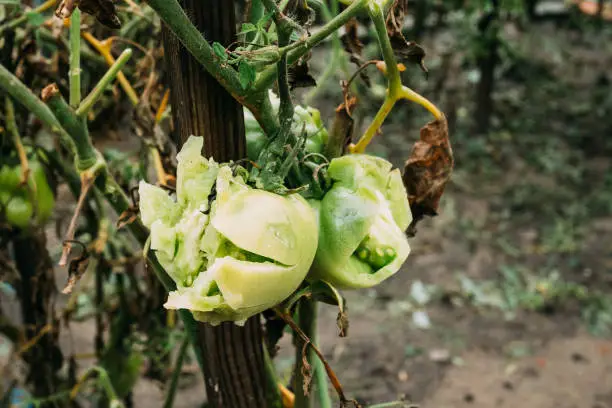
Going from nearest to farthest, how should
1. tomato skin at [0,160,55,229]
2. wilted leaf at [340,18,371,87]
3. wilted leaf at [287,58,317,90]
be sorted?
1. wilted leaf at [287,58,317,90]
2. wilted leaf at [340,18,371,87]
3. tomato skin at [0,160,55,229]

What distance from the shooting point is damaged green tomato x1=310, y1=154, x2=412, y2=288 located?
0.58 m

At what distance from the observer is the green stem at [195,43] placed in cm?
52

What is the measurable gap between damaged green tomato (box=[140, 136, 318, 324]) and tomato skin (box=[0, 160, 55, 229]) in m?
0.52

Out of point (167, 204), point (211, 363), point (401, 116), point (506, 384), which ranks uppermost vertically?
point (167, 204)

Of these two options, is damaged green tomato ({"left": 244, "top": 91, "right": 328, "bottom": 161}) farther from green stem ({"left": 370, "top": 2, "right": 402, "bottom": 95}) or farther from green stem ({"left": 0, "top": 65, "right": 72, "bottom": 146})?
green stem ({"left": 0, "top": 65, "right": 72, "bottom": 146})

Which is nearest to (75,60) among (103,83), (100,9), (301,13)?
(103,83)

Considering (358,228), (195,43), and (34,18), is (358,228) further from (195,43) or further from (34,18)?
(34,18)

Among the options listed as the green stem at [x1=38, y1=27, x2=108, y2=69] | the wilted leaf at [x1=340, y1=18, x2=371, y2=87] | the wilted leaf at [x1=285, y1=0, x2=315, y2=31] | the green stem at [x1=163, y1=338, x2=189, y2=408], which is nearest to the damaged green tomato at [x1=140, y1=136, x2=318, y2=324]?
the wilted leaf at [x1=285, y1=0, x2=315, y2=31]

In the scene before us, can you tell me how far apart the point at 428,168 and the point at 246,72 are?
0.26 m

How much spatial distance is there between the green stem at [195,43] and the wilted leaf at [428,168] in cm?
22

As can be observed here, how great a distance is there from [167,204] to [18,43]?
509mm

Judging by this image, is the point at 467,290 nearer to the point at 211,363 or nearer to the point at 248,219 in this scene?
the point at 211,363

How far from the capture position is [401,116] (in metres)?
3.91

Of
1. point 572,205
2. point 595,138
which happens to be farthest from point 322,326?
point 595,138
